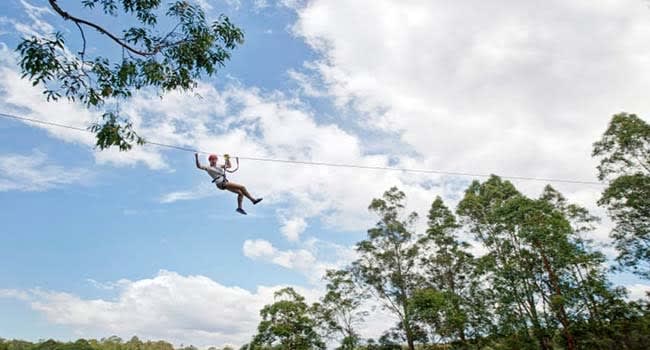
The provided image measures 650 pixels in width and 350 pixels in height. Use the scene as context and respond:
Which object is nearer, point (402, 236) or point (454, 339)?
point (454, 339)

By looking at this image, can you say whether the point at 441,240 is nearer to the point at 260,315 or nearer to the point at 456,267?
the point at 456,267

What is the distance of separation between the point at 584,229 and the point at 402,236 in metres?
9.46

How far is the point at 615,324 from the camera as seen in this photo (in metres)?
18.4

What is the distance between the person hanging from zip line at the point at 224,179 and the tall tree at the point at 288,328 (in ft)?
62.8

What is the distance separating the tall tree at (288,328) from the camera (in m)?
25.6

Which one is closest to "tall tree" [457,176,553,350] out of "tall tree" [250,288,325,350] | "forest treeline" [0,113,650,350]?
"forest treeline" [0,113,650,350]

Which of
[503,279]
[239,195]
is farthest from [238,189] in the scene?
[503,279]

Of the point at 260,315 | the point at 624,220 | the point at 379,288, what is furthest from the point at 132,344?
the point at 624,220

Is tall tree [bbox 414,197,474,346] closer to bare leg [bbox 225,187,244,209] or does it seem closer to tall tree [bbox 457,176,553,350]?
tall tree [bbox 457,176,553,350]

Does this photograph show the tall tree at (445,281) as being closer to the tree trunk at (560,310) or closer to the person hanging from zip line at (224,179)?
the tree trunk at (560,310)

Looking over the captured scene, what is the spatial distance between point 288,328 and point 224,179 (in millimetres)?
20238

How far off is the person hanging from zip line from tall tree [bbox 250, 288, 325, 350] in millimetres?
19130

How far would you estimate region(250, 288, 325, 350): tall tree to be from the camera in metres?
25.6

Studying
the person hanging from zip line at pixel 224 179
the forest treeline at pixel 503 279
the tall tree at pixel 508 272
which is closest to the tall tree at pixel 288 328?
the forest treeline at pixel 503 279
